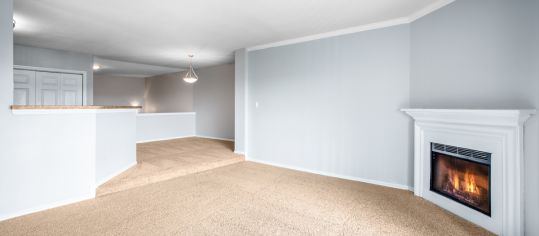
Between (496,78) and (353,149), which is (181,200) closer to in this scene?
(353,149)

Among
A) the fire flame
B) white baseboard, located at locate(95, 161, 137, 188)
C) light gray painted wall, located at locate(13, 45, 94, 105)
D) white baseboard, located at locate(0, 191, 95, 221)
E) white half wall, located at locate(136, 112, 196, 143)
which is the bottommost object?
white baseboard, located at locate(0, 191, 95, 221)

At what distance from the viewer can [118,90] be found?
9570 millimetres

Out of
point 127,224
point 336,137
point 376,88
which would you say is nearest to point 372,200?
point 336,137

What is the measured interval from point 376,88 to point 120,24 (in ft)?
12.8

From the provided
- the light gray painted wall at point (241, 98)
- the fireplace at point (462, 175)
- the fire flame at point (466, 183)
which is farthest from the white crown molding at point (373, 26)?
the fire flame at point (466, 183)

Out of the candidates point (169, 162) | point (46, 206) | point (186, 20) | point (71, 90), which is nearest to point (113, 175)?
point (46, 206)

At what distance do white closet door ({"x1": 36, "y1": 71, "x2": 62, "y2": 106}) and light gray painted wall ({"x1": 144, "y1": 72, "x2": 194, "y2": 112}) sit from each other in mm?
3462

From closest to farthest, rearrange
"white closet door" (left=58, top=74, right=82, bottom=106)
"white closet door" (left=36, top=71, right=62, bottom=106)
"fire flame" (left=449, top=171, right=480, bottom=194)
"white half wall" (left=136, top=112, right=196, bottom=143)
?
1. "fire flame" (left=449, top=171, right=480, bottom=194)
2. "white closet door" (left=36, top=71, right=62, bottom=106)
3. "white closet door" (left=58, top=74, right=82, bottom=106)
4. "white half wall" (left=136, top=112, right=196, bottom=143)

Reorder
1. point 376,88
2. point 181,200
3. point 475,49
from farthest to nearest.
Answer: point 376,88 → point 181,200 → point 475,49

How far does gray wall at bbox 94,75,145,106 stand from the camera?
30.1 feet

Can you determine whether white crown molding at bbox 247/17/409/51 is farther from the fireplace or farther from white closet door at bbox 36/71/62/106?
white closet door at bbox 36/71/62/106

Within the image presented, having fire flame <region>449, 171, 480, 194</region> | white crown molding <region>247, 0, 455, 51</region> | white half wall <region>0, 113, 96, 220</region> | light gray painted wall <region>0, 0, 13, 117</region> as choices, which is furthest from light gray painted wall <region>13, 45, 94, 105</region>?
fire flame <region>449, 171, 480, 194</region>

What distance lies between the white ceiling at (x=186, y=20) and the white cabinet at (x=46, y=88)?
27.4 inches

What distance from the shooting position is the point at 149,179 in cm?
355
